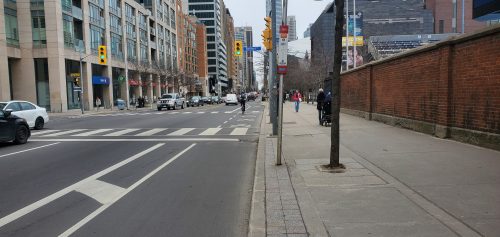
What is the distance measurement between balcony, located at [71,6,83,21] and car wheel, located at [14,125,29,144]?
39.8 metres

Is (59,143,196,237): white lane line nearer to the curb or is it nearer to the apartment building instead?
the curb

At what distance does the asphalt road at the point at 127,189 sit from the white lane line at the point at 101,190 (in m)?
0.02

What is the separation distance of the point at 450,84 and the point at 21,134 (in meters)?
14.0

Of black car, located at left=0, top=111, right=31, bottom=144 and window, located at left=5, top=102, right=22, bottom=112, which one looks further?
window, located at left=5, top=102, right=22, bottom=112

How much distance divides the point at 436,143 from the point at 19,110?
18941 millimetres

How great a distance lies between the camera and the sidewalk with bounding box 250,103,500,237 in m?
5.02

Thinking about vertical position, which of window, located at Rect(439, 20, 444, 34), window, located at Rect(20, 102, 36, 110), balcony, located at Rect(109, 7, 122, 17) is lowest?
window, located at Rect(20, 102, 36, 110)

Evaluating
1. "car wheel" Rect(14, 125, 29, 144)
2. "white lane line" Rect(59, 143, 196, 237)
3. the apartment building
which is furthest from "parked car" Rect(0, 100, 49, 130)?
the apartment building

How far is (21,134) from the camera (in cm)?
1533

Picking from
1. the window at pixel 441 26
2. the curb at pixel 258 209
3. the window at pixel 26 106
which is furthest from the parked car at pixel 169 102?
the window at pixel 441 26

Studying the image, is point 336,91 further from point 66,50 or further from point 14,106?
point 66,50

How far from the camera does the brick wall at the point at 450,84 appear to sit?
33.7 feet

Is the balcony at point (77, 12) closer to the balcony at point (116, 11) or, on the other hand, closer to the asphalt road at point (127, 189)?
the balcony at point (116, 11)

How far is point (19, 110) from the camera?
21328 mm
